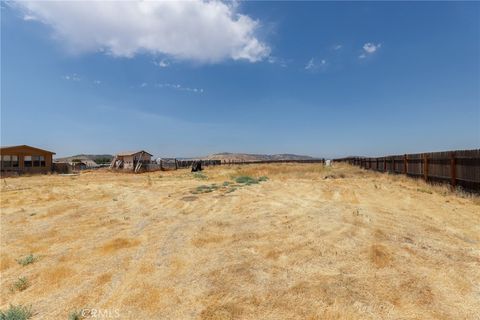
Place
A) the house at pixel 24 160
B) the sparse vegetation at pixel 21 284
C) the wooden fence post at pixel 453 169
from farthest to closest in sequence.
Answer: the house at pixel 24 160 < the wooden fence post at pixel 453 169 < the sparse vegetation at pixel 21 284

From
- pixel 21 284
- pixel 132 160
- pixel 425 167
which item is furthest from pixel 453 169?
pixel 132 160

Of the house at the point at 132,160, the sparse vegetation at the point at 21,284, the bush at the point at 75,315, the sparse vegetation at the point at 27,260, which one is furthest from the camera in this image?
the house at the point at 132,160

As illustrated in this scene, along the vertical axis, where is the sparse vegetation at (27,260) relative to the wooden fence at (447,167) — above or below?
below

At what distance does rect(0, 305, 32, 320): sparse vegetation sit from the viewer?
11.9ft

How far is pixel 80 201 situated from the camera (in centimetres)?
1188

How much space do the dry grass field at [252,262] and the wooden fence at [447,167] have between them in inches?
71.3

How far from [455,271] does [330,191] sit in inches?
322

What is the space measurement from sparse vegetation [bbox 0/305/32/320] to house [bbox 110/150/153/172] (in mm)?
37905

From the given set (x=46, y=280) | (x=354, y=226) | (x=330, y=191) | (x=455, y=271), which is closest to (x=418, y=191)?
(x=330, y=191)

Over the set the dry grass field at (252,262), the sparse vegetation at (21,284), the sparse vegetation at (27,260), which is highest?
the dry grass field at (252,262)

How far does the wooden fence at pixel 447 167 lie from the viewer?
1054 centimetres

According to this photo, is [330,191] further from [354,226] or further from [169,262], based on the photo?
[169,262]

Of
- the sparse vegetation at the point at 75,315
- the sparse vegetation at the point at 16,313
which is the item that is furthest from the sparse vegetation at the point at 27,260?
the sparse vegetation at the point at 75,315

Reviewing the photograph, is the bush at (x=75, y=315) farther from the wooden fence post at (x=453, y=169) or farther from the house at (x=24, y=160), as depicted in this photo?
the house at (x=24, y=160)
